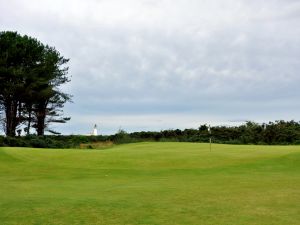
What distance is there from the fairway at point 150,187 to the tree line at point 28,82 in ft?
90.9

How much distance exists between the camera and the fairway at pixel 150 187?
10953mm

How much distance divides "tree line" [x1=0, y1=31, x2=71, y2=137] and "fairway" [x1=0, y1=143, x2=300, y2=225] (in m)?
27.7

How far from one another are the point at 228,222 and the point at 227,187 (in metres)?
6.97

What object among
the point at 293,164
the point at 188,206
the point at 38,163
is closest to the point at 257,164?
the point at 293,164

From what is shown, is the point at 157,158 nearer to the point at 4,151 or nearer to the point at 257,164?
the point at 257,164

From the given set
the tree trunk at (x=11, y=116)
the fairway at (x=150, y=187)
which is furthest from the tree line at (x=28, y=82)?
the fairway at (x=150, y=187)

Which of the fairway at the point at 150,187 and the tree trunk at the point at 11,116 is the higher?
the tree trunk at the point at 11,116

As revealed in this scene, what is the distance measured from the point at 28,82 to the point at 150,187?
45.0 m

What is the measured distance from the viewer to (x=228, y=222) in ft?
33.8

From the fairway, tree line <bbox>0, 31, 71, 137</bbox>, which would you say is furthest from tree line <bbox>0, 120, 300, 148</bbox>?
the fairway

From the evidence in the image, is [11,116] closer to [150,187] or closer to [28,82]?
[28,82]

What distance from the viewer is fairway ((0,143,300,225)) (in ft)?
35.9

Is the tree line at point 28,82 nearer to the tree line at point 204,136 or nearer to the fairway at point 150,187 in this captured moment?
the tree line at point 204,136

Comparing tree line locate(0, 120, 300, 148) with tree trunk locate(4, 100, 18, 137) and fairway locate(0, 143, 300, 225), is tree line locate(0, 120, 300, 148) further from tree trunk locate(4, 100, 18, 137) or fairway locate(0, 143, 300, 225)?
fairway locate(0, 143, 300, 225)
